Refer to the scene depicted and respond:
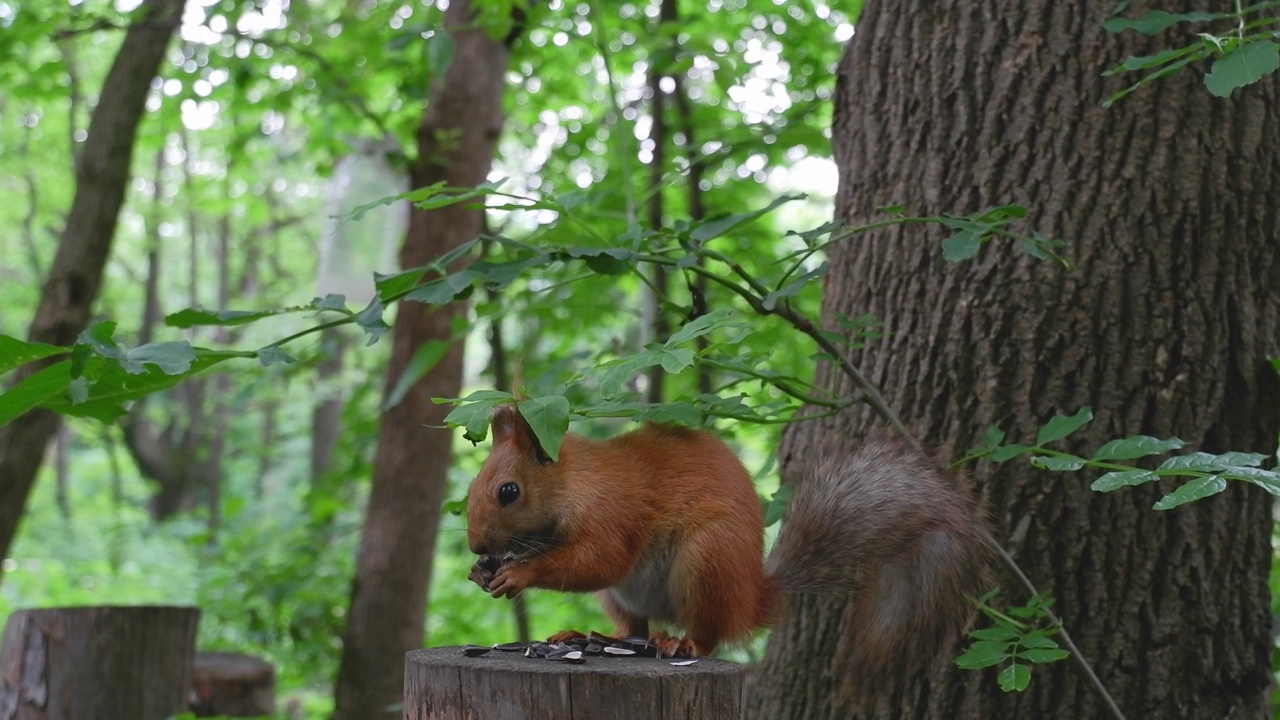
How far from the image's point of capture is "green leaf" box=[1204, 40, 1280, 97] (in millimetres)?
1452

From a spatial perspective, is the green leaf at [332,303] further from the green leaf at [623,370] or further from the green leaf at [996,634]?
the green leaf at [996,634]

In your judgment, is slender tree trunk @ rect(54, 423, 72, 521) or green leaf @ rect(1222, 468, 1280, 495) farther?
slender tree trunk @ rect(54, 423, 72, 521)

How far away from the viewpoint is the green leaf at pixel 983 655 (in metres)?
1.69

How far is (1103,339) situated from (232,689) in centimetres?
326

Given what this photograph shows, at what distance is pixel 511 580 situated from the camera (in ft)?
5.84

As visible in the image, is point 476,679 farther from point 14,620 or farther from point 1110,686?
point 14,620

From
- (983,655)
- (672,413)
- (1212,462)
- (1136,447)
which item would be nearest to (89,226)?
(672,413)

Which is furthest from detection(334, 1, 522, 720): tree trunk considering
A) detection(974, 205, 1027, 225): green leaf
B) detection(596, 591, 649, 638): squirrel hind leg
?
detection(974, 205, 1027, 225): green leaf

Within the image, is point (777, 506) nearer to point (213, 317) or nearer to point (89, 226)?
point (213, 317)

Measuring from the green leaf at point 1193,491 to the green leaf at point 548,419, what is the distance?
70cm

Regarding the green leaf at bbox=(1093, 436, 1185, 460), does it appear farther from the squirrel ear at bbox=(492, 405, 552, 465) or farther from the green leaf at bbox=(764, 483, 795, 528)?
the squirrel ear at bbox=(492, 405, 552, 465)

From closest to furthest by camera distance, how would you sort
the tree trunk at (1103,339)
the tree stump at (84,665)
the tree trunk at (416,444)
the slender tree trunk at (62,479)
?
the tree trunk at (1103,339)
the tree stump at (84,665)
the tree trunk at (416,444)
the slender tree trunk at (62,479)

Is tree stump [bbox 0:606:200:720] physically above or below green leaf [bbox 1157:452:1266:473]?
below

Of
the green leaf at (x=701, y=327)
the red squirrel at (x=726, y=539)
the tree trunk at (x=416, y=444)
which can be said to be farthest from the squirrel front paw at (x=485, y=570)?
the tree trunk at (x=416, y=444)
